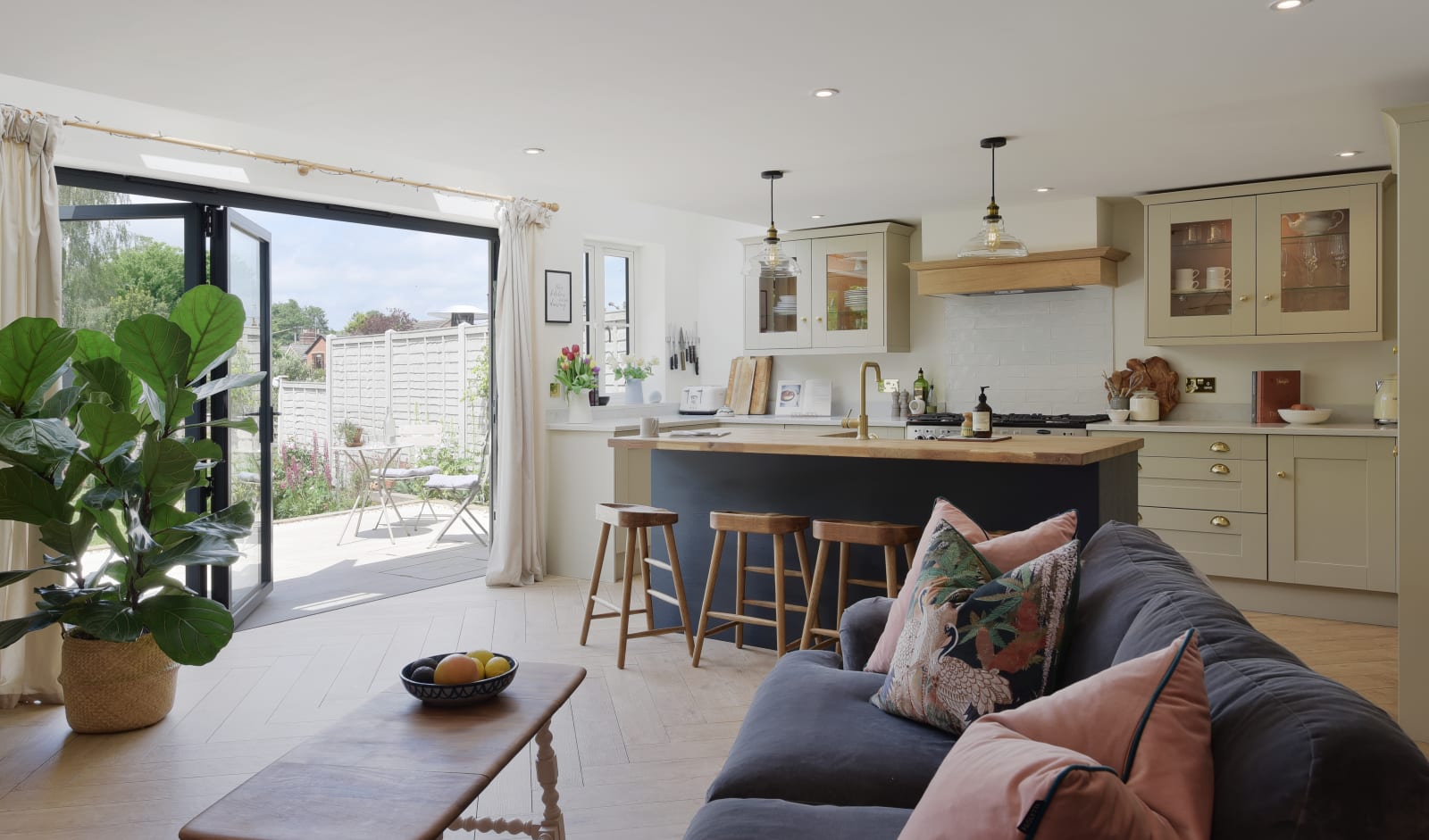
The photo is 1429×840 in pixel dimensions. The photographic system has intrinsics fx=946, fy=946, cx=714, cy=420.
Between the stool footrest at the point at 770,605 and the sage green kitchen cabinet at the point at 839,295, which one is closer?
the stool footrest at the point at 770,605

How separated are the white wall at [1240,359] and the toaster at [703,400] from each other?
109 inches

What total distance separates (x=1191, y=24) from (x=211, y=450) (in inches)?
140

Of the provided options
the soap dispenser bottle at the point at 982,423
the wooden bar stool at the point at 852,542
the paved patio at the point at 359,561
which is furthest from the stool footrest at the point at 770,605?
the paved patio at the point at 359,561

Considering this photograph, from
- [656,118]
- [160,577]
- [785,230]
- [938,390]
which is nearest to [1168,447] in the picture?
[938,390]

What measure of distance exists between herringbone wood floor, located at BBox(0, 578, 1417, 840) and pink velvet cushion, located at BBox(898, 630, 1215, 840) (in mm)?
1550

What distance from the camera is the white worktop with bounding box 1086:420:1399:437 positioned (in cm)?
473

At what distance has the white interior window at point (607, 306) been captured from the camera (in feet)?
→ 22.2

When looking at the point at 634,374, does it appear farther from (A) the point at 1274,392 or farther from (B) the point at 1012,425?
(A) the point at 1274,392

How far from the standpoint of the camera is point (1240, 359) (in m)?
5.53

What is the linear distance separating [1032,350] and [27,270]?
5324 millimetres

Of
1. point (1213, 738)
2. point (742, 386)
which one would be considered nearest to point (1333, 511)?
point (742, 386)

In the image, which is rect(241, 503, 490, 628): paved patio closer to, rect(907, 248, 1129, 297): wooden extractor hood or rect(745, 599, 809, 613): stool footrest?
rect(745, 599, 809, 613): stool footrest

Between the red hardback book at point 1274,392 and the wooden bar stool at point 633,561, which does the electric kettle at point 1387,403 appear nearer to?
the red hardback book at point 1274,392

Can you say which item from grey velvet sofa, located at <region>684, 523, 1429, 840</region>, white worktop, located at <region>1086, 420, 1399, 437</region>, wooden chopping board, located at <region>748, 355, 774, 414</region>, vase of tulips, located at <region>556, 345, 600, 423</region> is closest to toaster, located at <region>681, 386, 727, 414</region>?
wooden chopping board, located at <region>748, 355, 774, 414</region>
